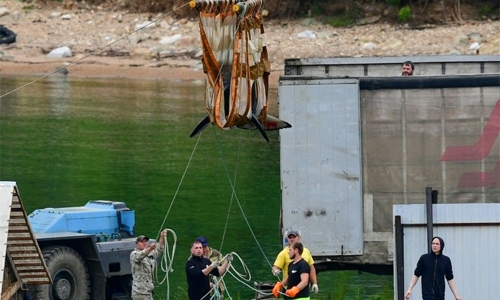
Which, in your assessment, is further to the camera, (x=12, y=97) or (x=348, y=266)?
(x=12, y=97)

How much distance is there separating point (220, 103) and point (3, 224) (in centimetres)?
488

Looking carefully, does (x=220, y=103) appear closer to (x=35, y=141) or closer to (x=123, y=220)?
(x=123, y=220)

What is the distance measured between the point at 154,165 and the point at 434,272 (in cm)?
2399

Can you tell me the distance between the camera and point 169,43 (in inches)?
2525

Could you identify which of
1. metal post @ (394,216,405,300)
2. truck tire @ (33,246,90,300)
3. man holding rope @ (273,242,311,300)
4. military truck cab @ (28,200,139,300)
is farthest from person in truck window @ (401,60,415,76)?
man holding rope @ (273,242,311,300)

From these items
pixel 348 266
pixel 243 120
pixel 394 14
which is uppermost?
pixel 394 14

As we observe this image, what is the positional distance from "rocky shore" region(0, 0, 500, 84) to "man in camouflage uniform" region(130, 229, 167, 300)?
38.2 metres

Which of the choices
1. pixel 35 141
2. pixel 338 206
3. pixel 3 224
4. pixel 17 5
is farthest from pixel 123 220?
pixel 17 5

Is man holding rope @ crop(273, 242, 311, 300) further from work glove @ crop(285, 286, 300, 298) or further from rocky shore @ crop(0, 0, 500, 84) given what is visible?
rocky shore @ crop(0, 0, 500, 84)

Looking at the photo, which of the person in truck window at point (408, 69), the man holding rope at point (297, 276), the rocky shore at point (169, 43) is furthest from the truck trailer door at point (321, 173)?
the rocky shore at point (169, 43)

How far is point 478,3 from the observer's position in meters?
65.4

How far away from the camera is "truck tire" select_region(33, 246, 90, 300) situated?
62.3 ft

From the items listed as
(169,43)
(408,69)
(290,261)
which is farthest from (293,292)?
(169,43)

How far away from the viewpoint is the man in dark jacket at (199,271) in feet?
53.2
